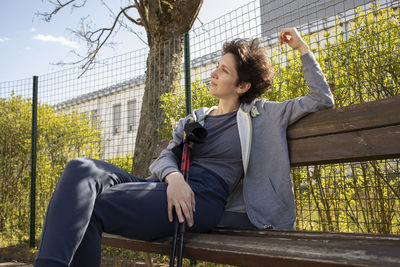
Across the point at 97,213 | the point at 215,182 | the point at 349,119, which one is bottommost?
the point at 97,213

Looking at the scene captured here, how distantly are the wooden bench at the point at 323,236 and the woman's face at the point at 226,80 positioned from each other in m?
0.46

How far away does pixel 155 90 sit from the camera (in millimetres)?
4387

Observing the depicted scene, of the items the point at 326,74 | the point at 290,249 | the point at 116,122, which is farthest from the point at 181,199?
the point at 116,122

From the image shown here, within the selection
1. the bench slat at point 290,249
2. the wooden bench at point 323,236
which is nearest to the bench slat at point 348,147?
the wooden bench at point 323,236

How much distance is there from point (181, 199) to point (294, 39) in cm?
114

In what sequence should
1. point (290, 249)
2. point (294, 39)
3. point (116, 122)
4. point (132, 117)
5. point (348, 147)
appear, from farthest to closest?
point (116, 122) < point (132, 117) < point (294, 39) < point (348, 147) < point (290, 249)

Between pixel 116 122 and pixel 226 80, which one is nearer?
pixel 226 80

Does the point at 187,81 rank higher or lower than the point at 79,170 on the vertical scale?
higher

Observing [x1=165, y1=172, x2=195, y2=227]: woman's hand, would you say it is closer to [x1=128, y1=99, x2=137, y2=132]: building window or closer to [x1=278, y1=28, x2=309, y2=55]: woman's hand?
[x1=278, y1=28, x2=309, y2=55]: woman's hand

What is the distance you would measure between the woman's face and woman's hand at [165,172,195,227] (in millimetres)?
776

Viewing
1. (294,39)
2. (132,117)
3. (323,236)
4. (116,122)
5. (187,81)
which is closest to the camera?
(323,236)

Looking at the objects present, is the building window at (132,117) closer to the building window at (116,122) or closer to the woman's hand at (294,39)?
the building window at (116,122)

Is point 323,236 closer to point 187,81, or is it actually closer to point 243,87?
point 243,87

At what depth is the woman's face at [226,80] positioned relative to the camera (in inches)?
91.4
